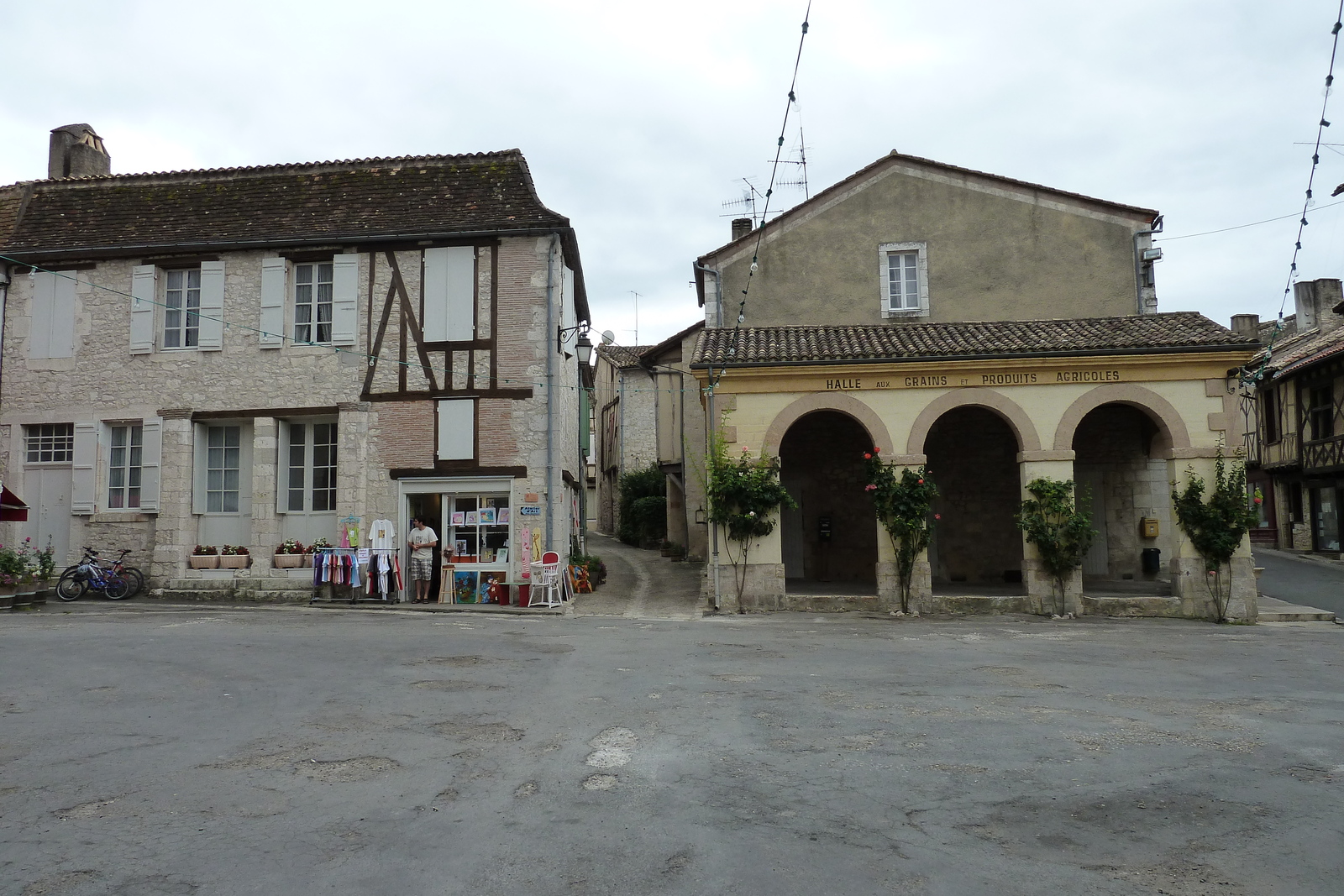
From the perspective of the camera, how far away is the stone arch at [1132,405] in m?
14.8

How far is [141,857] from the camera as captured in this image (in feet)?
13.1

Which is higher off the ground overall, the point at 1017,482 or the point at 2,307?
the point at 2,307

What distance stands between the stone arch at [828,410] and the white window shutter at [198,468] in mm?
9749

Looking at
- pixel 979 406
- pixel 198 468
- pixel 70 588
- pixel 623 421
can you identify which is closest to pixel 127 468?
pixel 198 468

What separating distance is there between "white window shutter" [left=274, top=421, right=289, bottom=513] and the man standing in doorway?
2423 mm

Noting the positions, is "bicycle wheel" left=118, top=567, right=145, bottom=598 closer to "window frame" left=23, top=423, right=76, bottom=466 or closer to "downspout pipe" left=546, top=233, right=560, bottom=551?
"window frame" left=23, top=423, right=76, bottom=466

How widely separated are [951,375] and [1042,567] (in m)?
3.35

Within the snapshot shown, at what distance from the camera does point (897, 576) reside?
14.9m

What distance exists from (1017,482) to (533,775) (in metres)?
14.7

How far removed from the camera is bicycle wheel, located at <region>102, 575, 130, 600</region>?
1534cm

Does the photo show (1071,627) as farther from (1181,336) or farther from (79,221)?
(79,221)

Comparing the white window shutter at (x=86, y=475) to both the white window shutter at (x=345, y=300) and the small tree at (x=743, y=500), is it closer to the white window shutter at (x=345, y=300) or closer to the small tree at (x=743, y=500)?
the white window shutter at (x=345, y=300)

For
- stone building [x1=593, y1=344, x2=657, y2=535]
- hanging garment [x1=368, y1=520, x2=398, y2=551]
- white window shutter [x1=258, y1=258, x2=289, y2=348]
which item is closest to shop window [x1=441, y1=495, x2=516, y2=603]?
hanging garment [x1=368, y1=520, x2=398, y2=551]

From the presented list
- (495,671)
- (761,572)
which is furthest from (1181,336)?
(495,671)
